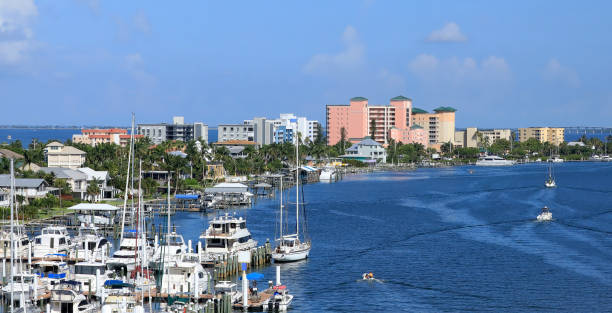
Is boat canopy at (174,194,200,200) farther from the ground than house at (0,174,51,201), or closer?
closer

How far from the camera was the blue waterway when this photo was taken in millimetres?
56969

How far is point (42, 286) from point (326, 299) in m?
18.4

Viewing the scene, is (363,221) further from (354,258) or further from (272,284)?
(272,284)

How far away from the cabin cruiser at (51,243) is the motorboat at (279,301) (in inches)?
874

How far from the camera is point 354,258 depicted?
7312cm

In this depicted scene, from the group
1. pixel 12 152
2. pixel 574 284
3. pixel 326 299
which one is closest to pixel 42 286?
pixel 326 299

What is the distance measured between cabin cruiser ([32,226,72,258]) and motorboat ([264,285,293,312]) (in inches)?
874

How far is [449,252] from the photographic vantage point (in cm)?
7694

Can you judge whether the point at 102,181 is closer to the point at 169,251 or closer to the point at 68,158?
the point at 68,158

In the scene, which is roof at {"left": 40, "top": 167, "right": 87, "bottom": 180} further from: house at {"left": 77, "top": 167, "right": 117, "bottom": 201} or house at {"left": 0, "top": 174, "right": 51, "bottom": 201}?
house at {"left": 0, "top": 174, "right": 51, "bottom": 201}

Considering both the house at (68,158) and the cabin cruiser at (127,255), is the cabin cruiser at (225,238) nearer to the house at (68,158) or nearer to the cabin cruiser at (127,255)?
the cabin cruiser at (127,255)

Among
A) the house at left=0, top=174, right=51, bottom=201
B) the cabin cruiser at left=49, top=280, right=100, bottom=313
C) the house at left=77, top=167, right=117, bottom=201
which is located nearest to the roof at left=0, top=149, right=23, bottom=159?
the house at left=77, top=167, right=117, bottom=201

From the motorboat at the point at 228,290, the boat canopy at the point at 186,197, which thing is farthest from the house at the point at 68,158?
the motorboat at the point at 228,290

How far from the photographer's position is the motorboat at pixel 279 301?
169 ft
